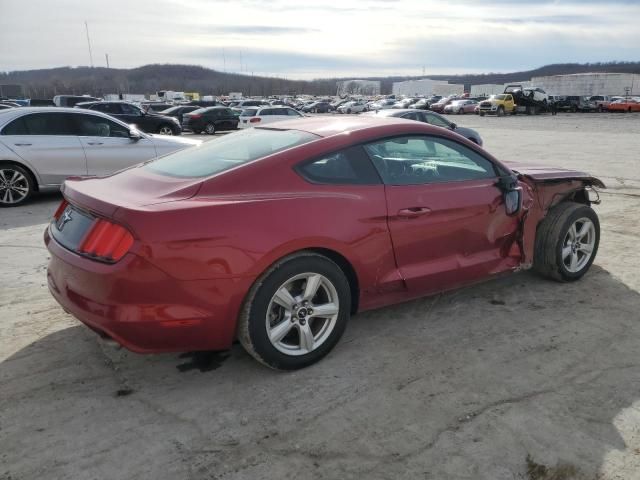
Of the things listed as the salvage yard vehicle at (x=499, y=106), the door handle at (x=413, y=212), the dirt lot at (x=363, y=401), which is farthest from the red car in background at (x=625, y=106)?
the door handle at (x=413, y=212)

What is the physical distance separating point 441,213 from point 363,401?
1.43 meters

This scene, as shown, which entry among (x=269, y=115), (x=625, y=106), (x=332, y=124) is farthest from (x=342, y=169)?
(x=625, y=106)

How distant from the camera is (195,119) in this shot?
82.7 ft

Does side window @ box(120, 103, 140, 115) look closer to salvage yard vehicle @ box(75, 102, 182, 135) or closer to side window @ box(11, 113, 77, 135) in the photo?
salvage yard vehicle @ box(75, 102, 182, 135)

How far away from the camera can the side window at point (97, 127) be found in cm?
859

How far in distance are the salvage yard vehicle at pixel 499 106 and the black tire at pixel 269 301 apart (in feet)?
157

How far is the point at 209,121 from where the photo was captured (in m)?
25.5

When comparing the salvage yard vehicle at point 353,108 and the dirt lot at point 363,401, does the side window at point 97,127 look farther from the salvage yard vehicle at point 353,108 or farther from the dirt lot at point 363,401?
the salvage yard vehicle at point 353,108

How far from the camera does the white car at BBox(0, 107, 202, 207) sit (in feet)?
26.2

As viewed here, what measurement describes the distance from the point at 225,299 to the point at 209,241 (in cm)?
33

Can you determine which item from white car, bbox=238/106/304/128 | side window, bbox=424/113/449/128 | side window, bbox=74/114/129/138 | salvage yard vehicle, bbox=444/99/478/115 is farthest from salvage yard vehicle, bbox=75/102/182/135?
salvage yard vehicle, bbox=444/99/478/115

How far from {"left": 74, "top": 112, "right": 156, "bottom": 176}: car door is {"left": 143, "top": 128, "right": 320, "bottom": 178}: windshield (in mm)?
5339

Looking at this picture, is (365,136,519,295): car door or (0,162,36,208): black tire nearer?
(365,136,519,295): car door

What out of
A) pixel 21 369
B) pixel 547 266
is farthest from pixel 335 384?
pixel 547 266
